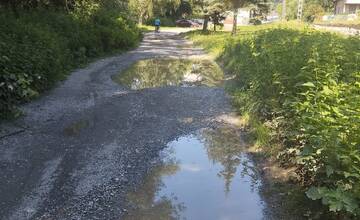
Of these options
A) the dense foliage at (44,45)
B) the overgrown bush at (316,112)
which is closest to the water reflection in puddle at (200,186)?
the overgrown bush at (316,112)

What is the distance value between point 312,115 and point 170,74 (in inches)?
501

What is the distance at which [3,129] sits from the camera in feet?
30.2

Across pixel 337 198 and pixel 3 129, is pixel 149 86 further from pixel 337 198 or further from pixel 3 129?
pixel 337 198

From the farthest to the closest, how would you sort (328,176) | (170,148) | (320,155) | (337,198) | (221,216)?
(170,148)
(221,216)
(320,155)
(328,176)
(337,198)

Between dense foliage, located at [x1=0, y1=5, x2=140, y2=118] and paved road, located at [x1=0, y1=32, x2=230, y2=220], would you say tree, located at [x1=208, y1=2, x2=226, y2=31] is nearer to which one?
dense foliage, located at [x1=0, y1=5, x2=140, y2=118]

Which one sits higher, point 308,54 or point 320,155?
point 308,54

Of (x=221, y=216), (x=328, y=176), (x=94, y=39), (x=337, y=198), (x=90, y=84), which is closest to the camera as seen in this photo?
(x=337, y=198)

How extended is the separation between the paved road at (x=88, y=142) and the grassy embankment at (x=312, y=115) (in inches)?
59.1

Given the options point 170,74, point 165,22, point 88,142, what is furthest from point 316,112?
point 165,22

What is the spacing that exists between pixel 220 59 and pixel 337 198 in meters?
18.4

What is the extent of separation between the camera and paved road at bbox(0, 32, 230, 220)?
6.41m

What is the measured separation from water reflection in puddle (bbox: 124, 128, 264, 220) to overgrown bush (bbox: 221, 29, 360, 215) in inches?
31.1

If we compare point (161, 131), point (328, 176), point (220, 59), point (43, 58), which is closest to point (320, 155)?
point (328, 176)

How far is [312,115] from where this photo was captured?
244 inches
